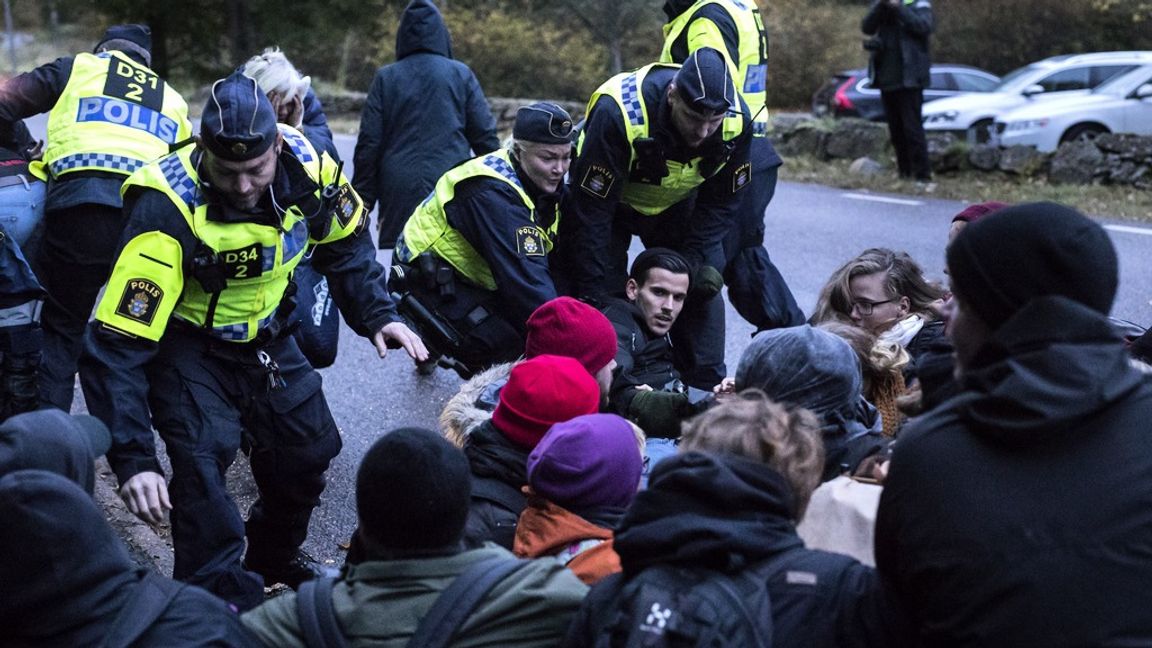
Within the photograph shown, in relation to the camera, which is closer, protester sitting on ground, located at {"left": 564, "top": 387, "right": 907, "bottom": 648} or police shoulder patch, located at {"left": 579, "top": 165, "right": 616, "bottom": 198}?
→ protester sitting on ground, located at {"left": 564, "top": 387, "right": 907, "bottom": 648}

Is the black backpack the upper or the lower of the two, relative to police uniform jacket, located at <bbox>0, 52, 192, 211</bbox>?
lower

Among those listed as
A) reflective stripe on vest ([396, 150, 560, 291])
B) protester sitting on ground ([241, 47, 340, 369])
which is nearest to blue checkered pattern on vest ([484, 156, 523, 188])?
reflective stripe on vest ([396, 150, 560, 291])

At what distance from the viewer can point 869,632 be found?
7.05 ft

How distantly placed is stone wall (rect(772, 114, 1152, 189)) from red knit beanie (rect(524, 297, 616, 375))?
9936 millimetres

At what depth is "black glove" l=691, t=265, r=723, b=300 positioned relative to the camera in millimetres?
5383

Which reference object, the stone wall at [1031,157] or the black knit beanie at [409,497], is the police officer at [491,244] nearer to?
the black knit beanie at [409,497]

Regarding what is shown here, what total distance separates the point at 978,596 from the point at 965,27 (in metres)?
26.2

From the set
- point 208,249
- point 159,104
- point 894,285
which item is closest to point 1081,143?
point 894,285

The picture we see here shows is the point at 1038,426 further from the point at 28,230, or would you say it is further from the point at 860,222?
the point at 860,222

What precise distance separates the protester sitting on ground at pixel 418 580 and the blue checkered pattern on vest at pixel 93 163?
303 cm

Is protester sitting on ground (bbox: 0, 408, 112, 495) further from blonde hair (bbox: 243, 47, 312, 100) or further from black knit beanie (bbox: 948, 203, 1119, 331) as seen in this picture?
blonde hair (bbox: 243, 47, 312, 100)

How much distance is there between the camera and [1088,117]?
15078mm

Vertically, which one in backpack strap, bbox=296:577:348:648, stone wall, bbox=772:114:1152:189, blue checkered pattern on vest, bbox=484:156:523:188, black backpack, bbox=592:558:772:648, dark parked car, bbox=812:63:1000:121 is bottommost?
dark parked car, bbox=812:63:1000:121

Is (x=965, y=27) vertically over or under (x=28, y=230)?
under
